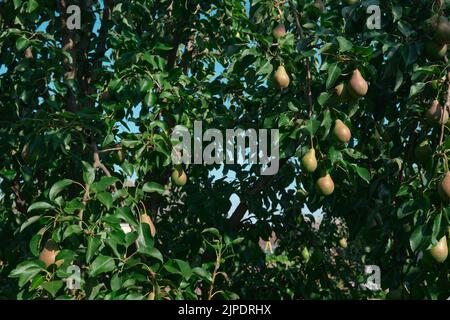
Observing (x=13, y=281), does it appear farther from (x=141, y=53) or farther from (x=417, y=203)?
(x=417, y=203)

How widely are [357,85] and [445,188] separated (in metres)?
0.67

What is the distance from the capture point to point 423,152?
280 cm

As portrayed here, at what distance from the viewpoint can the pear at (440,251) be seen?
2504 mm

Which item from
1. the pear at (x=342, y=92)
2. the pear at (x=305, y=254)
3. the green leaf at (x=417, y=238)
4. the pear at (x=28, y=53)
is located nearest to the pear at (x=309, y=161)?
the pear at (x=342, y=92)

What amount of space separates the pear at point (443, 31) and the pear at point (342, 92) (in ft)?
1.62

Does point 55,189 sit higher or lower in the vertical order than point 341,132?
lower

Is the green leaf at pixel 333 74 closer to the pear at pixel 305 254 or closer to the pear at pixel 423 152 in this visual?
the pear at pixel 423 152

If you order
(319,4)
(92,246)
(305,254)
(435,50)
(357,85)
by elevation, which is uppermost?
(319,4)

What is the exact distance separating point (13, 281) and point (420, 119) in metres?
2.55

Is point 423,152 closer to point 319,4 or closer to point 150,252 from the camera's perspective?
point 319,4

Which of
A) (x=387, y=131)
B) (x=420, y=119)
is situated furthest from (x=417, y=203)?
(x=387, y=131)

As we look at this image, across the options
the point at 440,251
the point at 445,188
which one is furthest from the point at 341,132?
the point at 440,251
